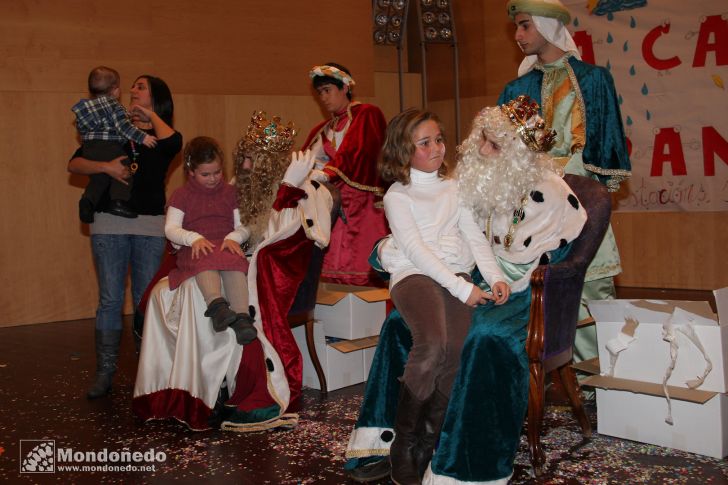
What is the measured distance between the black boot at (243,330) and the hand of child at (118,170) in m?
1.04

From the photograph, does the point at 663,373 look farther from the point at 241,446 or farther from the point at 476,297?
the point at 241,446

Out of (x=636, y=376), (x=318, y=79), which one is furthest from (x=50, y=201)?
(x=636, y=376)

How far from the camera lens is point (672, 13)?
6125 mm

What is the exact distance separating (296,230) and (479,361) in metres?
1.38

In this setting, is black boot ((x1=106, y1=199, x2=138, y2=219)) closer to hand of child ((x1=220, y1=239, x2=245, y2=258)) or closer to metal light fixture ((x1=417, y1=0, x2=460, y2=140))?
hand of child ((x1=220, y1=239, x2=245, y2=258))

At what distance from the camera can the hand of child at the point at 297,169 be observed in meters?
3.76

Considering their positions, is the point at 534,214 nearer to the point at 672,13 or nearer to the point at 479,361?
the point at 479,361

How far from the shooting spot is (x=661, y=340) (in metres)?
→ 3.01

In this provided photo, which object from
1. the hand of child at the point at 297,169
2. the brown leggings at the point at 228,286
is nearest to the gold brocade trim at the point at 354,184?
the hand of child at the point at 297,169

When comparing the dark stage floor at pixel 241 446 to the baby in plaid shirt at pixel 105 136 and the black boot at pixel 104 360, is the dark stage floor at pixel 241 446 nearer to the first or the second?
the black boot at pixel 104 360

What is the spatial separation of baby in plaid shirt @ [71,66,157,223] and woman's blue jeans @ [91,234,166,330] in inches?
5.3

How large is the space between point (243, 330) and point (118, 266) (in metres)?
0.93

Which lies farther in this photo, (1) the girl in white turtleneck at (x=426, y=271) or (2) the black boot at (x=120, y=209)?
(2) the black boot at (x=120, y=209)

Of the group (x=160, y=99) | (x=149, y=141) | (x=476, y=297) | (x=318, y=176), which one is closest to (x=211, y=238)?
(x=149, y=141)
